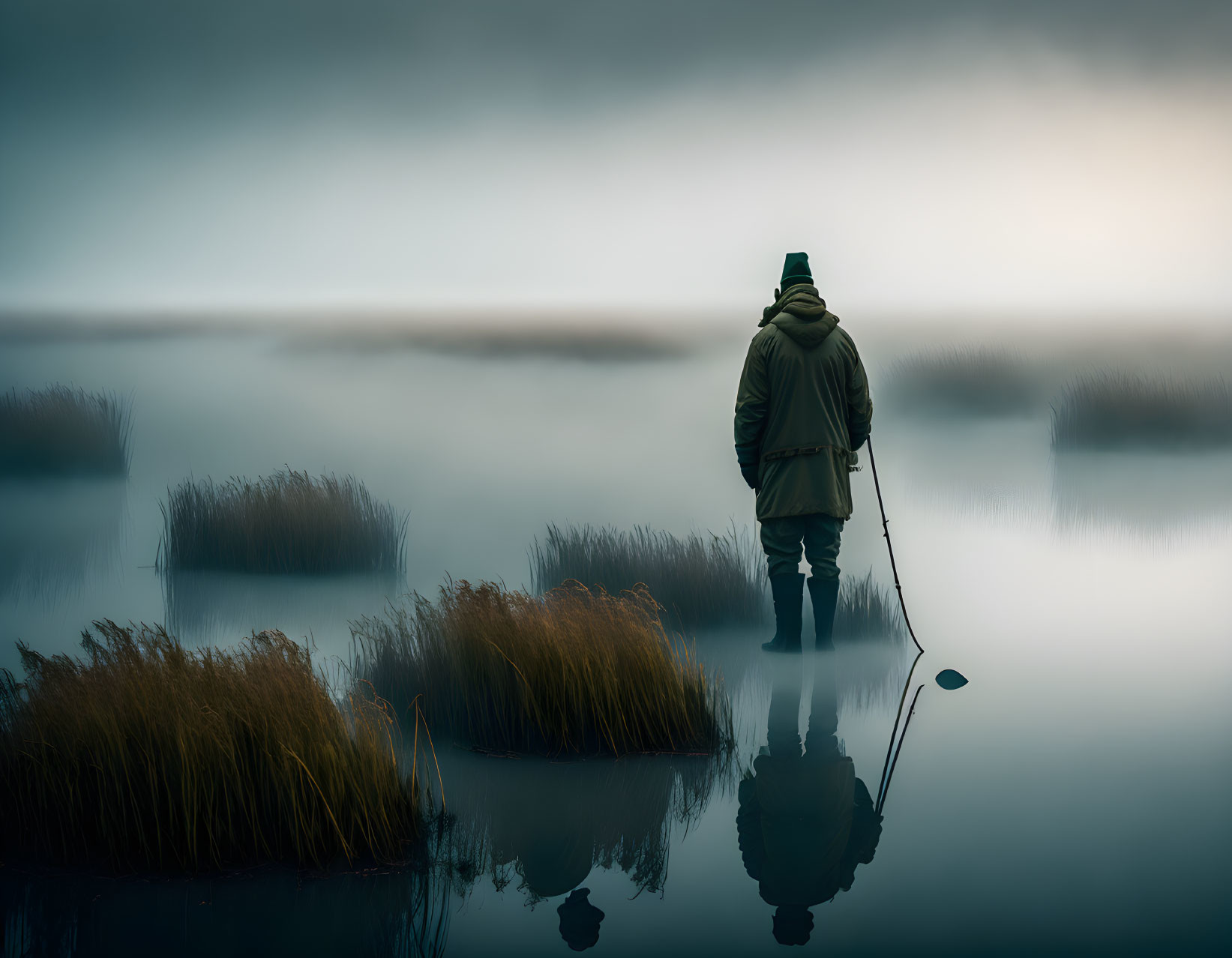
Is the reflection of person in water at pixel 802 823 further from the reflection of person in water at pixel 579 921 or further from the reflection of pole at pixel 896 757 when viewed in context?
the reflection of person in water at pixel 579 921

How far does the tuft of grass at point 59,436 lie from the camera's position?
826 centimetres

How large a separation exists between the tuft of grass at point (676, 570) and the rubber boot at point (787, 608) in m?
0.50

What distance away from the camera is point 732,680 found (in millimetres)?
3826

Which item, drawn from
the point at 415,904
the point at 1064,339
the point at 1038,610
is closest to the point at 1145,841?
the point at 415,904

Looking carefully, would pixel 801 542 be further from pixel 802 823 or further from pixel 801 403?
pixel 802 823

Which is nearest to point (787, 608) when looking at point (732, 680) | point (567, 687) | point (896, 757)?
point (732, 680)

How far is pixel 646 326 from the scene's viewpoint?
1124cm

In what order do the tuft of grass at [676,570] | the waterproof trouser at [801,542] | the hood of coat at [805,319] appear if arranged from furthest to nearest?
the tuft of grass at [676,570], the waterproof trouser at [801,542], the hood of coat at [805,319]

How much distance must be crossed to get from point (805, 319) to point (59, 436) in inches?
283

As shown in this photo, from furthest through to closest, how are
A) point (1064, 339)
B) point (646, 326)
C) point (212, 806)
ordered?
point (646, 326), point (1064, 339), point (212, 806)

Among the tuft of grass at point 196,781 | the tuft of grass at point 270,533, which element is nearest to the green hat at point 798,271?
the tuft of grass at point 196,781

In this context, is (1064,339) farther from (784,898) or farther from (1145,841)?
(784,898)

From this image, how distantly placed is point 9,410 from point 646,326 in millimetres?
6359

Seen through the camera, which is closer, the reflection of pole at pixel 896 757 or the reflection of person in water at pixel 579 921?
the reflection of person in water at pixel 579 921
